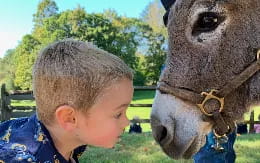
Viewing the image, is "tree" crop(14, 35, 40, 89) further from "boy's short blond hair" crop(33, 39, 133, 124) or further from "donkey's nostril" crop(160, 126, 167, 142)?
"boy's short blond hair" crop(33, 39, 133, 124)

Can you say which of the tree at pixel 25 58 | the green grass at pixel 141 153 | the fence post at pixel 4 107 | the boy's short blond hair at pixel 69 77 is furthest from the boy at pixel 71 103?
the tree at pixel 25 58

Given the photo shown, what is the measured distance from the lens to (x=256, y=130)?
11.9 m

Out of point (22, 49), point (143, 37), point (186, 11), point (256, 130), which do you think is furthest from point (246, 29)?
point (143, 37)

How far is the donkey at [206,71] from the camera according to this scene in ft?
8.01

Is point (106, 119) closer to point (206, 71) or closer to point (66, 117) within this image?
point (66, 117)

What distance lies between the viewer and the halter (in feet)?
8.06

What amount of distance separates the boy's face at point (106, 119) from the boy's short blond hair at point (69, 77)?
0.03m

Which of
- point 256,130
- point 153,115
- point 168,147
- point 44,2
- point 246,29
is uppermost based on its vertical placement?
point 44,2

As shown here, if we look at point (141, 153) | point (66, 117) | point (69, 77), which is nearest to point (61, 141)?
point (66, 117)

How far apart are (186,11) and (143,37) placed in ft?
161

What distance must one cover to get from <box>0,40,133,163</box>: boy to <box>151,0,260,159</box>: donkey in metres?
0.67

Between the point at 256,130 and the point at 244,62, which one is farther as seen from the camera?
the point at 256,130

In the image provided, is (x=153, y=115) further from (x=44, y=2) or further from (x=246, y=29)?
(x=44, y=2)

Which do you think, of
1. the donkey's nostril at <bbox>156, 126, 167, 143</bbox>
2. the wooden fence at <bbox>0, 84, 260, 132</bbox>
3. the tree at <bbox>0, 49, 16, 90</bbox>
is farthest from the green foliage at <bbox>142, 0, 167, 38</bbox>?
the donkey's nostril at <bbox>156, 126, 167, 143</bbox>
